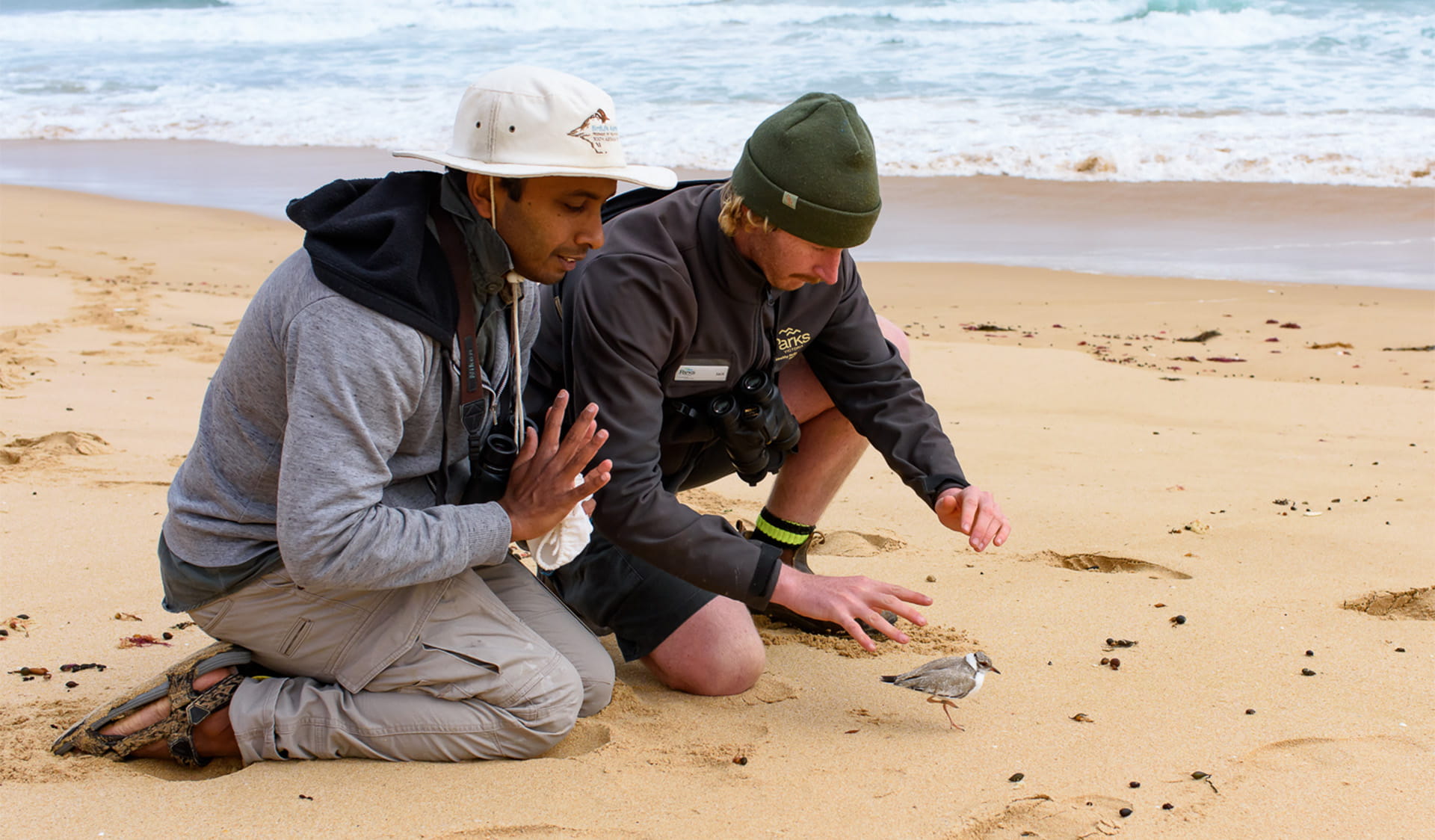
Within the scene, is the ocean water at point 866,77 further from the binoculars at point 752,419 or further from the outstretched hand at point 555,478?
the outstretched hand at point 555,478

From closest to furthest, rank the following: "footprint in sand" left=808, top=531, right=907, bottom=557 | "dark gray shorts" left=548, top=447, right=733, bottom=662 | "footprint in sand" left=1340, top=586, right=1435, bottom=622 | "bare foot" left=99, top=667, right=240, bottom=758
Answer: "bare foot" left=99, top=667, right=240, bottom=758, "dark gray shorts" left=548, top=447, right=733, bottom=662, "footprint in sand" left=1340, top=586, right=1435, bottom=622, "footprint in sand" left=808, top=531, right=907, bottom=557

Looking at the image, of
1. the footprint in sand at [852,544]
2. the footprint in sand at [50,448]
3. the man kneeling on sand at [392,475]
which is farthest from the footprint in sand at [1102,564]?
the footprint in sand at [50,448]

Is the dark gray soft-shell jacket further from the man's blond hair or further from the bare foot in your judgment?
the bare foot

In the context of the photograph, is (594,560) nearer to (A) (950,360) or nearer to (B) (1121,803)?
(B) (1121,803)

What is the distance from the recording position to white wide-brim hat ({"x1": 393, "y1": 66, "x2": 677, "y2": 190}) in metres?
2.14

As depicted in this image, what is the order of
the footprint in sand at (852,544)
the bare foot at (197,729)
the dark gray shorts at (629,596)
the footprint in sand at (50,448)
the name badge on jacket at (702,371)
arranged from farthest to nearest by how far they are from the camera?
the footprint in sand at (50,448) → the footprint in sand at (852,544) → the dark gray shorts at (629,596) → the name badge on jacket at (702,371) → the bare foot at (197,729)

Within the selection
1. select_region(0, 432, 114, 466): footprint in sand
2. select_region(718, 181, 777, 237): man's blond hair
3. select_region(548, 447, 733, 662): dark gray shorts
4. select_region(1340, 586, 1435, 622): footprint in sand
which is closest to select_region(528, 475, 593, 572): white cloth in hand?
select_region(548, 447, 733, 662): dark gray shorts

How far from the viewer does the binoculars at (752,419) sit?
2838 mm

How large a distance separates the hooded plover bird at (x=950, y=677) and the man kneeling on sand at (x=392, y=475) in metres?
0.71

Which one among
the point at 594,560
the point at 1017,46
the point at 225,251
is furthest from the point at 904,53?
the point at 594,560

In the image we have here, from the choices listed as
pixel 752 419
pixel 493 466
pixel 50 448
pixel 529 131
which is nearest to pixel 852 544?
pixel 752 419

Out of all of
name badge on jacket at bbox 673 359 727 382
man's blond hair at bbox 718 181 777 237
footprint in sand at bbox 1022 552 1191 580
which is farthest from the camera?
footprint in sand at bbox 1022 552 1191 580

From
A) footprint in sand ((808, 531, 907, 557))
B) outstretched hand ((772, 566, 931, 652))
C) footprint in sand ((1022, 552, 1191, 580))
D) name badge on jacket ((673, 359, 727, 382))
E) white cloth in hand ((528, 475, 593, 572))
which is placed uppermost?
name badge on jacket ((673, 359, 727, 382))

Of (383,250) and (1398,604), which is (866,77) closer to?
(1398,604)
